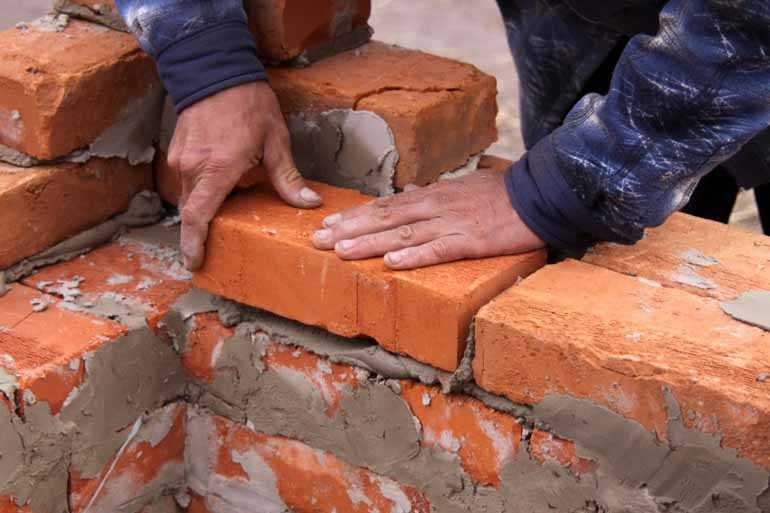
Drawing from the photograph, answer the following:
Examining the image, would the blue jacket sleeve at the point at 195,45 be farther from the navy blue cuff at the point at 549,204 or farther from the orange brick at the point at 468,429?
the orange brick at the point at 468,429

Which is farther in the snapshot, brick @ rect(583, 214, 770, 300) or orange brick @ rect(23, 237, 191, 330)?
orange brick @ rect(23, 237, 191, 330)

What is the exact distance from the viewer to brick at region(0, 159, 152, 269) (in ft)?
8.09

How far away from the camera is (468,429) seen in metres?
2.19

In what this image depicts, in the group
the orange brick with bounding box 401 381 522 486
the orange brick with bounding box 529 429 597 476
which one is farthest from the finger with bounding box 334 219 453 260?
the orange brick with bounding box 529 429 597 476

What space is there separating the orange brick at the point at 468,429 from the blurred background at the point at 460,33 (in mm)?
3126

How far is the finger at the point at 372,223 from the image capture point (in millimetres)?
2217

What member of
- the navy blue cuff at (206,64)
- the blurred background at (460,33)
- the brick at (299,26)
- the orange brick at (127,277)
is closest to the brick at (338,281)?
the orange brick at (127,277)

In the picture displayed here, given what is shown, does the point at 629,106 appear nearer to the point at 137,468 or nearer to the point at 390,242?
the point at 390,242

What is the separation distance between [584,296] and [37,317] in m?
1.14

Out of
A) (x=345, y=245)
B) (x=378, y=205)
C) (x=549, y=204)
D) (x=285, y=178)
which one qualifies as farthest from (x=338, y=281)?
(x=549, y=204)

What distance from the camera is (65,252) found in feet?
8.59

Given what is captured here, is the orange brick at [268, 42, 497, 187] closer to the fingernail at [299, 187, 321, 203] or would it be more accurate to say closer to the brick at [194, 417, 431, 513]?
the fingernail at [299, 187, 321, 203]

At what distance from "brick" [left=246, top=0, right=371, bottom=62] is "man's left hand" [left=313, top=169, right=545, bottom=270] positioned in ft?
1.74

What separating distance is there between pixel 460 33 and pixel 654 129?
4305mm
